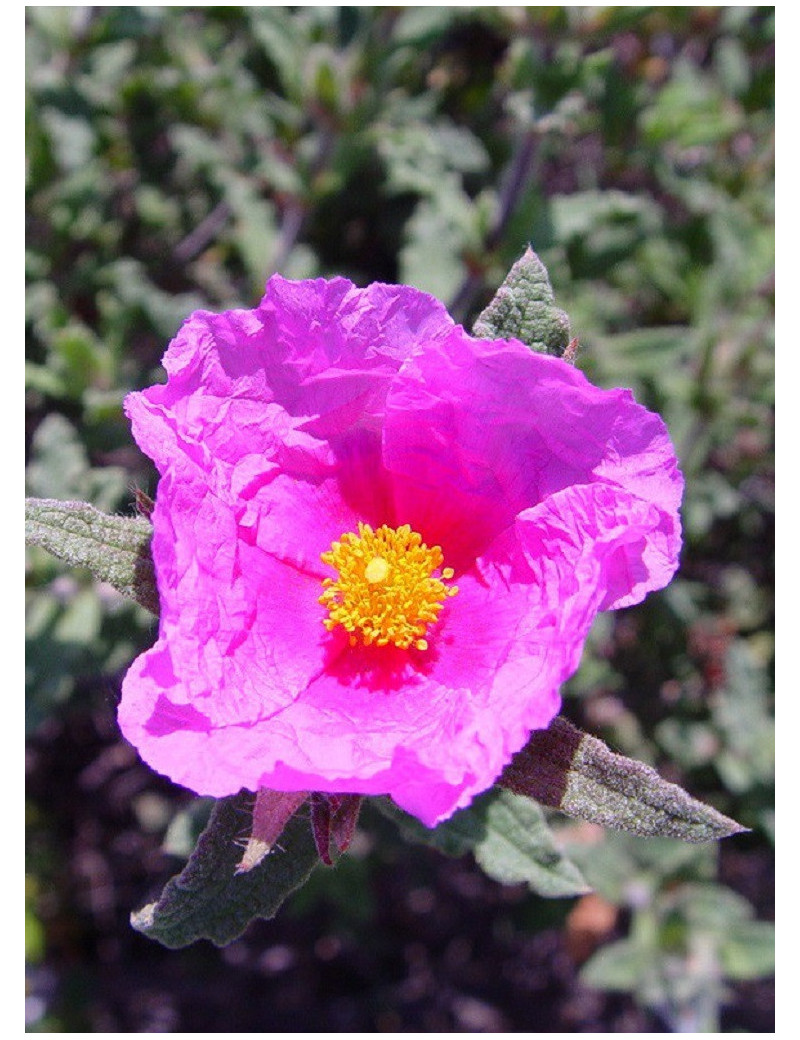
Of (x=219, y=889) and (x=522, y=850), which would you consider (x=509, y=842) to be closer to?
(x=522, y=850)

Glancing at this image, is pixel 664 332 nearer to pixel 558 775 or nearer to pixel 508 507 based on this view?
pixel 508 507

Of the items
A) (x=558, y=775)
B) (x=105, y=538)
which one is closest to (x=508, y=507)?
(x=558, y=775)

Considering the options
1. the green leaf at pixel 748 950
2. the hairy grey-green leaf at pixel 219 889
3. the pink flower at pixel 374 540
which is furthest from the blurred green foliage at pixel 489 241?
the hairy grey-green leaf at pixel 219 889

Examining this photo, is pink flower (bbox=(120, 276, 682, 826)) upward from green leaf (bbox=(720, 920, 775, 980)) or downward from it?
upward

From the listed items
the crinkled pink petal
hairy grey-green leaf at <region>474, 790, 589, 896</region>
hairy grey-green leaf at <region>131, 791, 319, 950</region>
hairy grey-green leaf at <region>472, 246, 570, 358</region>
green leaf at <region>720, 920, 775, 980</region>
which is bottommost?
green leaf at <region>720, 920, 775, 980</region>

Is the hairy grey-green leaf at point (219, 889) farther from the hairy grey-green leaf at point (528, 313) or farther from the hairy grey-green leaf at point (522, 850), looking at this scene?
the hairy grey-green leaf at point (528, 313)

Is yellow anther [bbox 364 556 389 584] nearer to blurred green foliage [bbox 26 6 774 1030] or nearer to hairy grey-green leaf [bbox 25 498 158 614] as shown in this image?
hairy grey-green leaf [bbox 25 498 158 614]

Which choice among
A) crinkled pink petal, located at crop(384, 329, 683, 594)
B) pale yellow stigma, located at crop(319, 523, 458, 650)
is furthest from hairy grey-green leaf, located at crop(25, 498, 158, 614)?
crinkled pink petal, located at crop(384, 329, 683, 594)

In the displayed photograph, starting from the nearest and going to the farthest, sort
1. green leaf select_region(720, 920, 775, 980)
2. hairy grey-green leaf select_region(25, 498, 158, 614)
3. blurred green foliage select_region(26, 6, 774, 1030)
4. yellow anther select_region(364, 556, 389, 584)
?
1. hairy grey-green leaf select_region(25, 498, 158, 614)
2. yellow anther select_region(364, 556, 389, 584)
3. blurred green foliage select_region(26, 6, 774, 1030)
4. green leaf select_region(720, 920, 775, 980)
